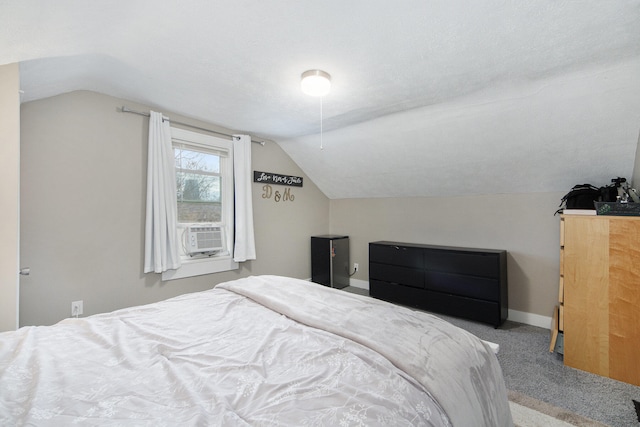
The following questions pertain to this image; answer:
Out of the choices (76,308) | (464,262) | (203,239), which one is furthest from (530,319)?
(76,308)

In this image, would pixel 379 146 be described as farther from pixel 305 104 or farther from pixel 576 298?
pixel 576 298

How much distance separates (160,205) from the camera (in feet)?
9.00

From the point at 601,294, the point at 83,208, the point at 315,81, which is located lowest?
the point at 601,294

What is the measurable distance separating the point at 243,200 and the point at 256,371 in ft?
8.70

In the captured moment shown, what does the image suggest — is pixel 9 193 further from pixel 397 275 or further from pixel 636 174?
pixel 636 174

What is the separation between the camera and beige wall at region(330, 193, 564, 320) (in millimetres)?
2994

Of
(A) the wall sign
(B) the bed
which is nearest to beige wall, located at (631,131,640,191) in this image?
(B) the bed

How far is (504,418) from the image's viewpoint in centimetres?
119

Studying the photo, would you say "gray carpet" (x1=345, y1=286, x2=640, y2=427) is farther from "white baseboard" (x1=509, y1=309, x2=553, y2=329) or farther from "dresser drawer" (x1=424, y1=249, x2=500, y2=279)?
"dresser drawer" (x1=424, y1=249, x2=500, y2=279)

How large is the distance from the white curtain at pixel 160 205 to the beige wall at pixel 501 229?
111 inches

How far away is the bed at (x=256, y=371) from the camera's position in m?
0.79

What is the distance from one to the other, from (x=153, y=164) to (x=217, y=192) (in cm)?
86

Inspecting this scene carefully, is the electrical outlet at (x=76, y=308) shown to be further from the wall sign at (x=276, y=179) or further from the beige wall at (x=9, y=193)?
the wall sign at (x=276, y=179)

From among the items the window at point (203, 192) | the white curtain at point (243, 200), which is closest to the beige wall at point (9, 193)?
the window at point (203, 192)
